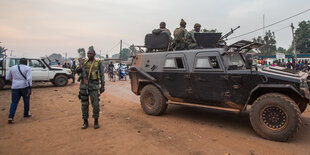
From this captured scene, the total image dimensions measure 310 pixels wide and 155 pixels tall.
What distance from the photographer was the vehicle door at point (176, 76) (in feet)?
17.1

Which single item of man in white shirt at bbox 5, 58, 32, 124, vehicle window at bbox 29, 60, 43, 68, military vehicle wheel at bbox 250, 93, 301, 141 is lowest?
military vehicle wheel at bbox 250, 93, 301, 141

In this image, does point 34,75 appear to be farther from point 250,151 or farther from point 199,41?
point 250,151

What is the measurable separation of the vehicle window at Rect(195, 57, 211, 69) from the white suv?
35.4 ft

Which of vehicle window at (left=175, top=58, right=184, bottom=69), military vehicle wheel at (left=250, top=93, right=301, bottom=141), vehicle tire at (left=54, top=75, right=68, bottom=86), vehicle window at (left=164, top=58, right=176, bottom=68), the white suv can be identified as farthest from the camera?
vehicle tire at (left=54, top=75, right=68, bottom=86)

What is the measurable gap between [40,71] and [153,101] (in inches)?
369

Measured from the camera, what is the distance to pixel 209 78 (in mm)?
4742

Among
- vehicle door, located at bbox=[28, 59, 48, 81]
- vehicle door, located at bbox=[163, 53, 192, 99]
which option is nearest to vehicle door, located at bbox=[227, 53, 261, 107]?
vehicle door, located at bbox=[163, 53, 192, 99]

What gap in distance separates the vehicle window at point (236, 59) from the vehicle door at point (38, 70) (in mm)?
11542

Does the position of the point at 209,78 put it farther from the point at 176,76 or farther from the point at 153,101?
the point at 153,101

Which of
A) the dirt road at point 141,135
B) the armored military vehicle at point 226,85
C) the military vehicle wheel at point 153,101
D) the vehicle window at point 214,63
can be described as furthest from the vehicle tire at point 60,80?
the vehicle window at point 214,63

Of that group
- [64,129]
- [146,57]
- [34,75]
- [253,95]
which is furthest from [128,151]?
[34,75]

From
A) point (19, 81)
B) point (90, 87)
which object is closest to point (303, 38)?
point (90, 87)

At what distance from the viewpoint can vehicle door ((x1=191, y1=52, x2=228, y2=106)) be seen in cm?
457

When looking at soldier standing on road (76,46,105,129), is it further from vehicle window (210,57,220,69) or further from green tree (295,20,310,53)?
green tree (295,20,310,53)
